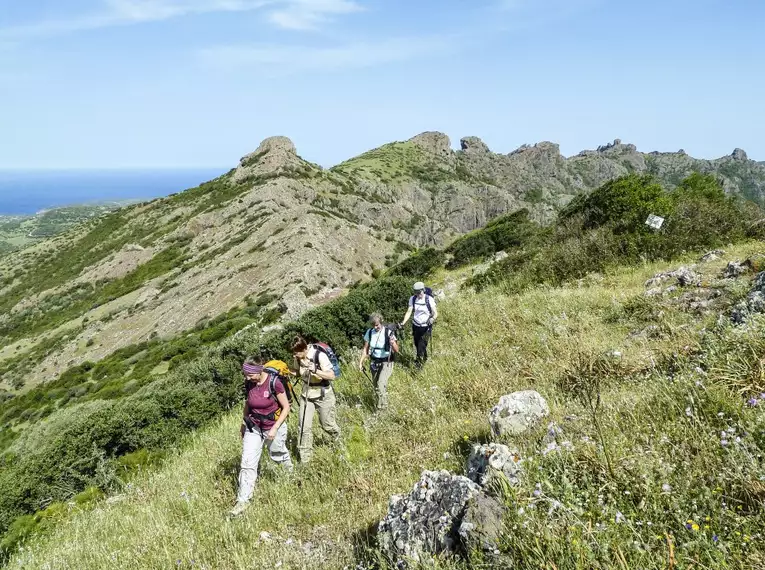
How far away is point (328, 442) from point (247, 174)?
80.6m

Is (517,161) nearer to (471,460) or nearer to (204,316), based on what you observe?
(204,316)

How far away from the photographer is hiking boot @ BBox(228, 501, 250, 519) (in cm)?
457

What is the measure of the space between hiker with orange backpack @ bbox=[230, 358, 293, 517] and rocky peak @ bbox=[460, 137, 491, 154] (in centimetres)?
19518

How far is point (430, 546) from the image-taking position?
2.77 metres

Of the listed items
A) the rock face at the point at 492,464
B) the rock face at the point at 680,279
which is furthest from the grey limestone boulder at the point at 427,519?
the rock face at the point at 680,279

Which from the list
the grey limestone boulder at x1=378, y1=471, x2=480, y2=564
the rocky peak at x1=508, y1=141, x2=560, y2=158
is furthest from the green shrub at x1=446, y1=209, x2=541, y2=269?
the rocky peak at x1=508, y1=141, x2=560, y2=158

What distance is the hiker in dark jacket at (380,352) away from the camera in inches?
277

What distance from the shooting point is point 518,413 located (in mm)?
4082

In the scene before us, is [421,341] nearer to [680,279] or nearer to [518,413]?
[518,413]

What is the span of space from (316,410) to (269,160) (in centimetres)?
8241

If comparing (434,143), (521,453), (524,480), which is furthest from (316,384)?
(434,143)

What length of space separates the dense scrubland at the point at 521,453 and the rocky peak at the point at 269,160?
2780 inches

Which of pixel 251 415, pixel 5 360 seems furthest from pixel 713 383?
pixel 5 360

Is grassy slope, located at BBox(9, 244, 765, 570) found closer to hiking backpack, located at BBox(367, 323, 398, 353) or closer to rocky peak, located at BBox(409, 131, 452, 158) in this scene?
hiking backpack, located at BBox(367, 323, 398, 353)
